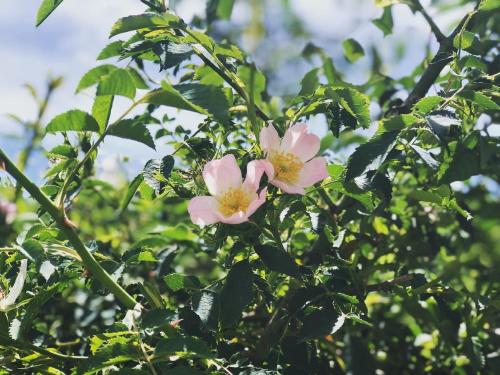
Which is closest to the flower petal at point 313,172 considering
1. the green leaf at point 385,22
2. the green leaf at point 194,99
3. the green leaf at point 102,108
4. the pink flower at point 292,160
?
the pink flower at point 292,160

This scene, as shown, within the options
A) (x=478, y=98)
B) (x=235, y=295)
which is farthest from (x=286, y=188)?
(x=478, y=98)

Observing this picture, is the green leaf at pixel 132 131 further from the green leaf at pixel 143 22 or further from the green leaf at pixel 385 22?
the green leaf at pixel 385 22

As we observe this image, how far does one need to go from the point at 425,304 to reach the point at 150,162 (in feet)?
3.20

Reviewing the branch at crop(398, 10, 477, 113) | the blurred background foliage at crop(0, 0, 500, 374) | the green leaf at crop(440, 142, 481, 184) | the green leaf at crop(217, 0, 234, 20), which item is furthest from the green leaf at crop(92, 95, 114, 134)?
the green leaf at crop(217, 0, 234, 20)

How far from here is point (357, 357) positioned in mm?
1155

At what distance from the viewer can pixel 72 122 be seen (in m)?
0.90

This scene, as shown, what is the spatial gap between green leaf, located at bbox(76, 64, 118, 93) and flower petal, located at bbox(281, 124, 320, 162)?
12.4 inches

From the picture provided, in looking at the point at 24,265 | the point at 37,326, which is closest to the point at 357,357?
the point at 24,265

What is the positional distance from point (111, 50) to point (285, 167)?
1.33 ft

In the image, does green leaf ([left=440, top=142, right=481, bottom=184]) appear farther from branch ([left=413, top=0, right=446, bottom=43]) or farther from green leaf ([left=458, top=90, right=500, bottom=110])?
branch ([left=413, top=0, right=446, bottom=43])

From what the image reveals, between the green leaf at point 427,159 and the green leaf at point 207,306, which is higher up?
the green leaf at point 427,159

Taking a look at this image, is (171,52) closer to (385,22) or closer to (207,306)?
(207,306)

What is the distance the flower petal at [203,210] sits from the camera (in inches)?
35.1

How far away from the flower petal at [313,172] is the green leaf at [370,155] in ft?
0.20
